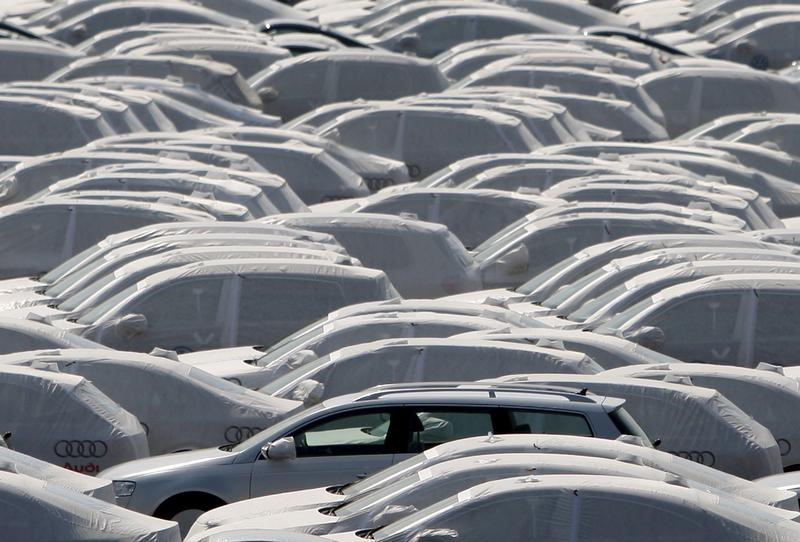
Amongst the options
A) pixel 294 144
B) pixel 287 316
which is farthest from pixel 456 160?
pixel 287 316

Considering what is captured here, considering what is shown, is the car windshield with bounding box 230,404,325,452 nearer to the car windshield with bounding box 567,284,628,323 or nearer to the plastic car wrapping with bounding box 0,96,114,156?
the car windshield with bounding box 567,284,628,323

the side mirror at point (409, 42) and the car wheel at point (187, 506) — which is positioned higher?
the side mirror at point (409, 42)

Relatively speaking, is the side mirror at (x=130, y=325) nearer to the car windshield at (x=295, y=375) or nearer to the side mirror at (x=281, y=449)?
the car windshield at (x=295, y=375)

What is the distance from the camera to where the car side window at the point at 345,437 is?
10.5 meters

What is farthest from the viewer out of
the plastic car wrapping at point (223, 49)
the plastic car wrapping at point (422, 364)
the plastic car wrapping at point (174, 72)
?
the plastic car wrapping at point (223, 49)

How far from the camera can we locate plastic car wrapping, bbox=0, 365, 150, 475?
11.2 meters

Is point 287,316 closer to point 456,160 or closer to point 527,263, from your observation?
point 527,263

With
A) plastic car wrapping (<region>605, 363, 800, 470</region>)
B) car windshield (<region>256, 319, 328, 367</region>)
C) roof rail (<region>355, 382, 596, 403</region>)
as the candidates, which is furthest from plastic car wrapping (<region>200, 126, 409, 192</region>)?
roof rail (<region>355, 382, 596, 403</region>)

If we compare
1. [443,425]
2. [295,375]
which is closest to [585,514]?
[443,425]

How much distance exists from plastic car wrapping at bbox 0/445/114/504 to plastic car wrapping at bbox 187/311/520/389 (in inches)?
118

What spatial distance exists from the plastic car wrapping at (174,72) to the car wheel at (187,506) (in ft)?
49.2

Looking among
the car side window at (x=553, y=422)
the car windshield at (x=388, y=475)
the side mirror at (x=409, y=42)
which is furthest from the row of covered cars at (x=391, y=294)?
the side mirror at (x=409, y=42)

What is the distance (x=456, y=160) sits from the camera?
72.3ft

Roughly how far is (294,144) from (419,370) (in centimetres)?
884
